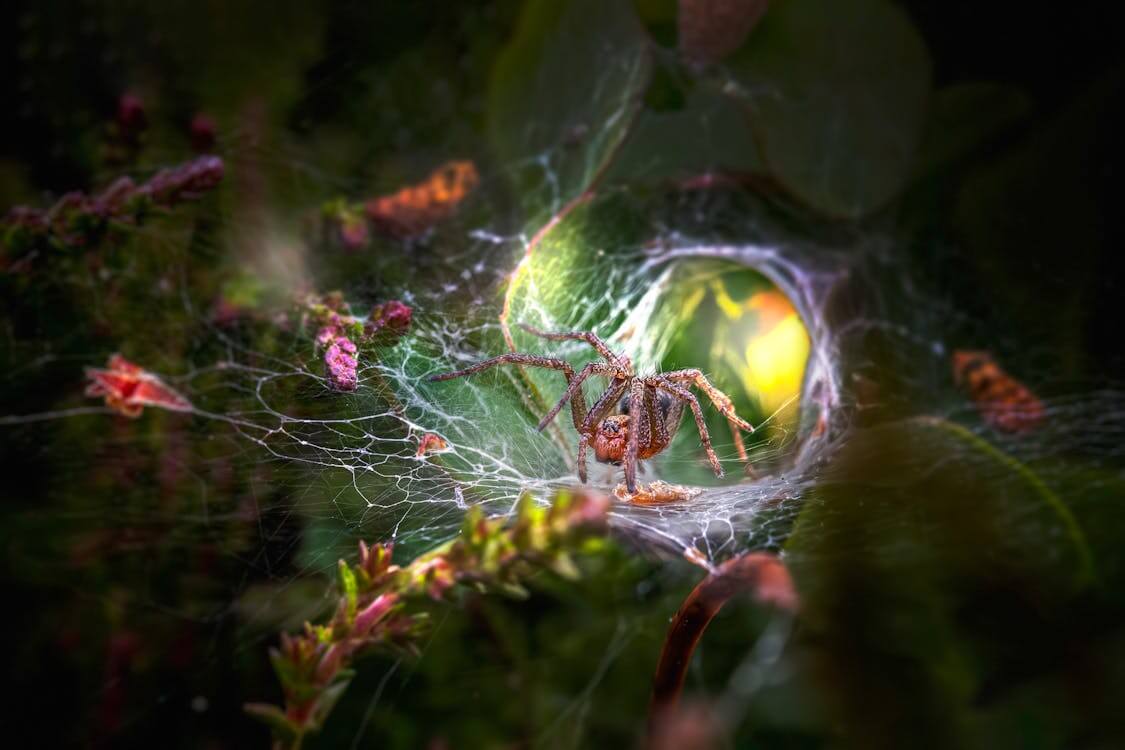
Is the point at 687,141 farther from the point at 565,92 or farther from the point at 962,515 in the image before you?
the point at 962,515

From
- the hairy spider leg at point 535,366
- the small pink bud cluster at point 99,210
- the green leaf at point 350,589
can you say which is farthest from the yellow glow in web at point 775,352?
the small pink bud cluster at point 99,210

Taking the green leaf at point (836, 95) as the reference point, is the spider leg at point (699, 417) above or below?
below

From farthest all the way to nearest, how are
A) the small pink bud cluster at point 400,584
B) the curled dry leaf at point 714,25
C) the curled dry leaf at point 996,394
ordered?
the curled dry leaf at point 996,394 < the curled dry leaf at point 714,25 < the small pink bud cluster at point 400,584

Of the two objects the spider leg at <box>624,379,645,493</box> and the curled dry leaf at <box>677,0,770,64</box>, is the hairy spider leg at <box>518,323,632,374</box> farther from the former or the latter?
the curled dry leaf at <box>677,0,770,64</box>

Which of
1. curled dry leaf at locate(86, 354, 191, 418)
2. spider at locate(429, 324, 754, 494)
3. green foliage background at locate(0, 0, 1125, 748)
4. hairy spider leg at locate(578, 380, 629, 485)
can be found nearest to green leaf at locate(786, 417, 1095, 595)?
green foliage background at locate(0, 0, 1125, 748)

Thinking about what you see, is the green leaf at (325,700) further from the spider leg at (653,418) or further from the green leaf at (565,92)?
the green leaf at (565,92)

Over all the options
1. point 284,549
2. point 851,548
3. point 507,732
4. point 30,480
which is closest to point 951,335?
point 851,548

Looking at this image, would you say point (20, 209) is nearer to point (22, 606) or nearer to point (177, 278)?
point (177, 278)
